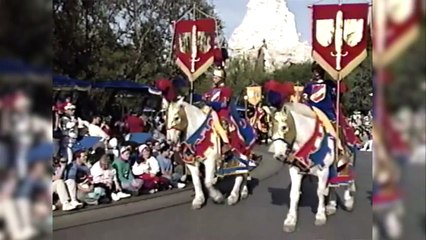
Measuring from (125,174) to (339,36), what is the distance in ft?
11.8

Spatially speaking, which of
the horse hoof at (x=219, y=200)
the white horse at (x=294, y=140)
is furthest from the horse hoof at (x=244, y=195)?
the white horse at (x=294, y=140)

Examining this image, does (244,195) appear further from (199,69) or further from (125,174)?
(199,69)

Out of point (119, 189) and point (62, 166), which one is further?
point (119, 189)

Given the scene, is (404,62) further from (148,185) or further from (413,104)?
(148,185)

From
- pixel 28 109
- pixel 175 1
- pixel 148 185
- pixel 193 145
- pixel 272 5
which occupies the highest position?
pixel 272 5

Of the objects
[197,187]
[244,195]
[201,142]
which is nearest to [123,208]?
[197,187]

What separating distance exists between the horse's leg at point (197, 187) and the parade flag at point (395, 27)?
7.06m

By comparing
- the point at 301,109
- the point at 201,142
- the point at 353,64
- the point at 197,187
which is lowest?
the point at 197,187

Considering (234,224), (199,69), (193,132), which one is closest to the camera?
(234,224)

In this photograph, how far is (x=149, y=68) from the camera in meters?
23.9

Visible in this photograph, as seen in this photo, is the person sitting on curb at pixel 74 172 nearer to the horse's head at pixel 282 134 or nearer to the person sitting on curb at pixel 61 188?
the person sitting on curb at pixel 61 188

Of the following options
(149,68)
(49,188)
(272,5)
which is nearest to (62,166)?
(49,188)

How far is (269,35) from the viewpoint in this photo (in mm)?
51781

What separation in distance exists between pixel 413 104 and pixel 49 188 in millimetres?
705
